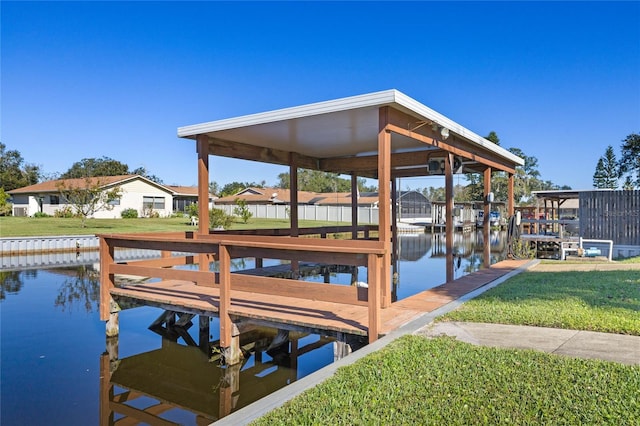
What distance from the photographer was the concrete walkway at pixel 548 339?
376cm

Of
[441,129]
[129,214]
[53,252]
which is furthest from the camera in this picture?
[129,214]

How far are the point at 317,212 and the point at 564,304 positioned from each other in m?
38.2

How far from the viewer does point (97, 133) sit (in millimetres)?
35438

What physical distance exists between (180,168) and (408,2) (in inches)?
1846

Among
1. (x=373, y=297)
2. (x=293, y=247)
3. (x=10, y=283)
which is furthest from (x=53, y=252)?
(x=373, y=297)

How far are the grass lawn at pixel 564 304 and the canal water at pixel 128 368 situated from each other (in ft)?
6.28

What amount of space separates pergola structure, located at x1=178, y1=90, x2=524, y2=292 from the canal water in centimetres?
198

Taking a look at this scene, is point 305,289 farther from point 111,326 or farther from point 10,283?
point 10,283

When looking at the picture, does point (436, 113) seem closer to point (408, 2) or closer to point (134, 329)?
point (134, 329)

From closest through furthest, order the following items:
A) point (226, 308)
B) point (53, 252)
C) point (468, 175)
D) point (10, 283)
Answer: point (226, 308), point (10, 283), point (53, 252), point (468, 175)

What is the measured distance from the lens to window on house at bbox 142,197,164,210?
1443 inches

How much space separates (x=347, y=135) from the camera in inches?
324

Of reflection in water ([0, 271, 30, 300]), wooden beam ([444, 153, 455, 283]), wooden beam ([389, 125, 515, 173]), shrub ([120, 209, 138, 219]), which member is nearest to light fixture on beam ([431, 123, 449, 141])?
wooden beam ([389, 125, 515, 173])

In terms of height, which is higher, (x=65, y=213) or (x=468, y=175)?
(x=468, y=175)
